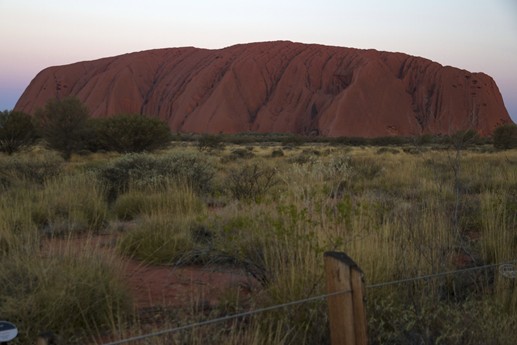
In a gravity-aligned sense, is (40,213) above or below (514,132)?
above

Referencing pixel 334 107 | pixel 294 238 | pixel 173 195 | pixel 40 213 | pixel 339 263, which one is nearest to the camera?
pixel 339 263

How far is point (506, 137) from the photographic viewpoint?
1403 inches

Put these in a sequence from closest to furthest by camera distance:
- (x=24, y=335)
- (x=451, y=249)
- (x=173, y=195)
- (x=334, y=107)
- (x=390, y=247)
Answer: (x=24, y=335)
(x=390, y=247)
(x=451, y=249)
(x=173, y=195)
(x=334, y=107)

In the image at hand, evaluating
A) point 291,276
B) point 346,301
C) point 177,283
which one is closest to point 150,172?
point 177,283

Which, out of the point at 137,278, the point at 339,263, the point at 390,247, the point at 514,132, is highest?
the point at 339,263

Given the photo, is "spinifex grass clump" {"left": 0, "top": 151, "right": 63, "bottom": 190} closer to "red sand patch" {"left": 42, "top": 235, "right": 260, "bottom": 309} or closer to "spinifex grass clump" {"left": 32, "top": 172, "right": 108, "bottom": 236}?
"spinifex grass clump" {"left": 32, "top": 172, "right": 108, "bottom": 236}

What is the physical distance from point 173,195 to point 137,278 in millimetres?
3512

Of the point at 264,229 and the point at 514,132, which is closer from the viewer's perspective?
the point at 264,229

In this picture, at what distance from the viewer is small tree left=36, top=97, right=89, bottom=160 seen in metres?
21.6

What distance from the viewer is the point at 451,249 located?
4.97 metres

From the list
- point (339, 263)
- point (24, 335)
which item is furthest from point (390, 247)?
point (24, 335)

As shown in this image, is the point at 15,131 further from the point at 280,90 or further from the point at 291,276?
the point at 280,90

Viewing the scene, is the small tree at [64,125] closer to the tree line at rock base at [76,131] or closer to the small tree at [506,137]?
the tree line at rock base at [76,131]

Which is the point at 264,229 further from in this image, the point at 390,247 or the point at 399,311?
the point at 399,311
